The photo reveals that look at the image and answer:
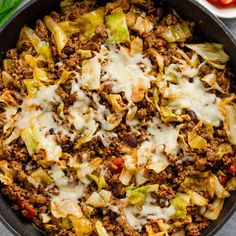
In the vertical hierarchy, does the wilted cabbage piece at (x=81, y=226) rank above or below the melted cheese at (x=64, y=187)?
below

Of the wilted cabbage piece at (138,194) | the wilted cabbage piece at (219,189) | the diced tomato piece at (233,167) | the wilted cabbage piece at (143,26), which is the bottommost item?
the wilted cabbage piece at (219,189)

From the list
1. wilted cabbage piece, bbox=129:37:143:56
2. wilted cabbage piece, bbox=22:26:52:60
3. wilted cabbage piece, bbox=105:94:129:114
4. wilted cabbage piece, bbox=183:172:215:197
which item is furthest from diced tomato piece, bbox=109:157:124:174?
wilted cabbage piece, bbox=22:26:52:60

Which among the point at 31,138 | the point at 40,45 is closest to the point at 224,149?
the point at 31,138

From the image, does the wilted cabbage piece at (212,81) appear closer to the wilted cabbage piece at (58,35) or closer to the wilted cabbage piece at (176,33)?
the wilted cabbage piece at (176,33)

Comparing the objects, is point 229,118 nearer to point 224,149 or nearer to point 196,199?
point 224,149

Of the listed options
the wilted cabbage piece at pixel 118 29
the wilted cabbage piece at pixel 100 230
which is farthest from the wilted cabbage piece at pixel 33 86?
the wilted cabbage piece at pixel 100 230

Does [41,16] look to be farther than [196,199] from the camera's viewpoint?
Yes

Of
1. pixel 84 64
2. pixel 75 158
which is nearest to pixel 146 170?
pixel 75 158
